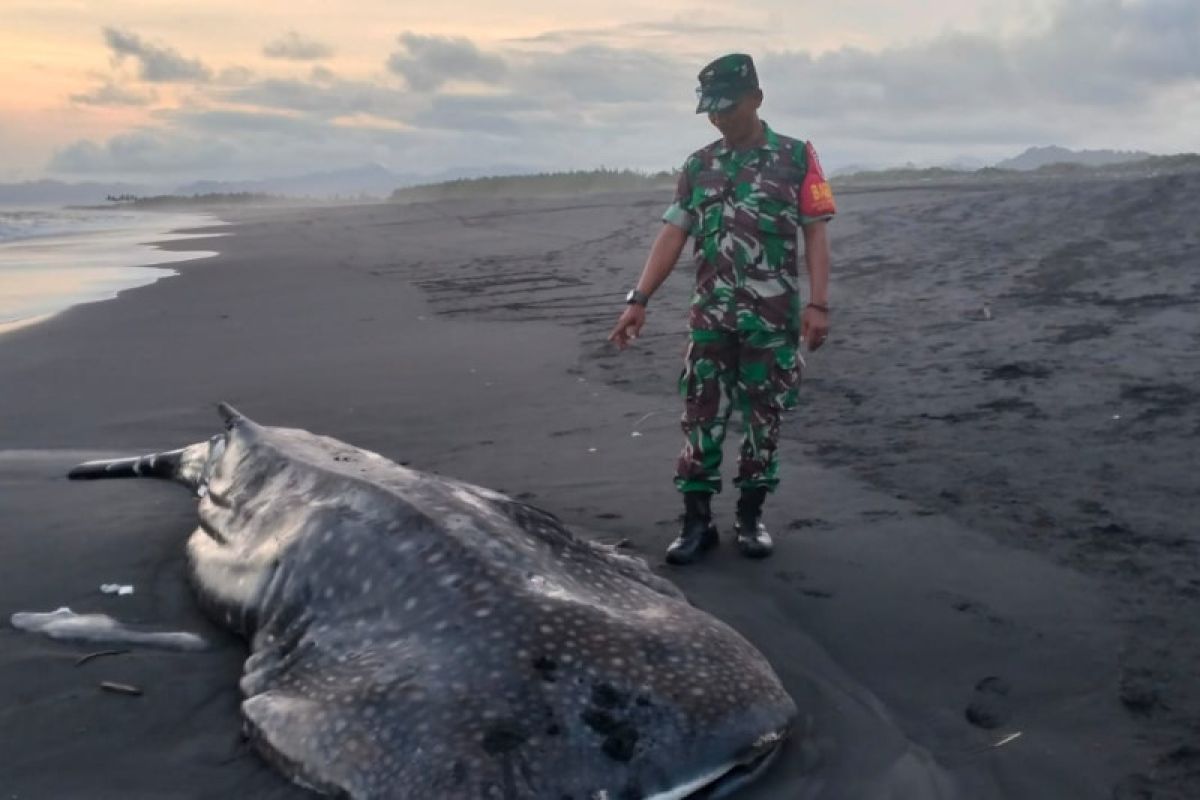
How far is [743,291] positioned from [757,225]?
12.6 inches

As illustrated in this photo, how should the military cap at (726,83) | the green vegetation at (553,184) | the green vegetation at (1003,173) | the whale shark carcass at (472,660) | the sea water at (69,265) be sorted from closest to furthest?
the whale shark carcass at (472,660) < the military cap at (726,83) < the sea water at (69,265) < the green vegetation at (1003,173) < the green vegetation at (553,184)

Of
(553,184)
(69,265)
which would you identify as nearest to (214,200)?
(553,184)

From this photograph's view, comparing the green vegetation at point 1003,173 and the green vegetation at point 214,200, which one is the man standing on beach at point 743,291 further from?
the green vegetation at point 214,200

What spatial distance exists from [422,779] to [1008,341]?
6964mm

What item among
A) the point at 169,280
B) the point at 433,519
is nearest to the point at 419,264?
the point at 169,280

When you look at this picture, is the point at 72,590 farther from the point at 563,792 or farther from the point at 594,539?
the point at 563,792

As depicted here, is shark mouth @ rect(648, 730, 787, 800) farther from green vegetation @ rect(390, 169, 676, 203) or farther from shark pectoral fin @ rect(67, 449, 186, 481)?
green vegetation @ rect(390, 169, 676, 203)

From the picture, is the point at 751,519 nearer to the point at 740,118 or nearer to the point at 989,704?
the point at 989,704

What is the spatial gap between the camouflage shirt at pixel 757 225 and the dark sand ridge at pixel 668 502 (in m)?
1.15

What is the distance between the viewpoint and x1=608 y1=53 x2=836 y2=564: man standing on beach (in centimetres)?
513

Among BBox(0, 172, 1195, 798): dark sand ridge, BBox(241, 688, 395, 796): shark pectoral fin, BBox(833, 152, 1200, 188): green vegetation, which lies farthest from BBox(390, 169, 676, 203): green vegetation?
BBox(241, 688, 395, 796): shark pectoral fin

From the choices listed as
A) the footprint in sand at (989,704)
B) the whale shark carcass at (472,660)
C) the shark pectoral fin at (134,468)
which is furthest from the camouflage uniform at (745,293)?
the shark pectoral fin at (134,468)

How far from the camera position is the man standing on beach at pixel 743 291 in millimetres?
5133

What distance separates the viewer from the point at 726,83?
5020 millimetres
